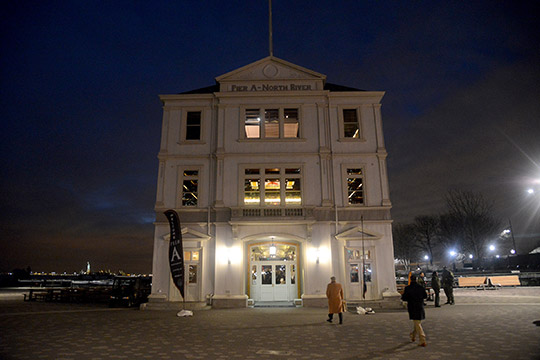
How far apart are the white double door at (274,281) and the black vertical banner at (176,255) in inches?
191

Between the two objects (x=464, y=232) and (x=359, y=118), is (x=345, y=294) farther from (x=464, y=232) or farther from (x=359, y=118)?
(x=464, y=232)

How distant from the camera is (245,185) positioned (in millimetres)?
20672

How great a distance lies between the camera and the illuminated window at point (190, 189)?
21.0 metres

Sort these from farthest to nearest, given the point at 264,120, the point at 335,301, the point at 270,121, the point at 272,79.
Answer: the point at 272,79 < the point at 270,121 < the point at 264,120 < the point at 335,301

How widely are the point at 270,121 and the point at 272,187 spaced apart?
406 centimetres

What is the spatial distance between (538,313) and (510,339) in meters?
6.21

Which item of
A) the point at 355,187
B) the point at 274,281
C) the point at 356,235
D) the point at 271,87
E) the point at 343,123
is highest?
the point at 271,87

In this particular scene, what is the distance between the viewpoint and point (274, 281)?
20.3 m

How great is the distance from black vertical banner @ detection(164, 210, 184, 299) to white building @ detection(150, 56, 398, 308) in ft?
7.88

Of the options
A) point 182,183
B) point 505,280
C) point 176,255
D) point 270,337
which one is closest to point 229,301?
point 176,255

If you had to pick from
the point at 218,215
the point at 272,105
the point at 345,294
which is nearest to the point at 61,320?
the point at 218,215

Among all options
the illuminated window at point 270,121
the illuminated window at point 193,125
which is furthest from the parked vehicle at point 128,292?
the illuminated window at point 270,121

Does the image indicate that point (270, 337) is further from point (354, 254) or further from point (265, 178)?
point (265, 178)

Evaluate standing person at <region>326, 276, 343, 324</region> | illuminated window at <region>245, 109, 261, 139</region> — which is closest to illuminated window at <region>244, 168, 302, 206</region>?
illuminated window at <region>245, 109, 261, 139</region>
